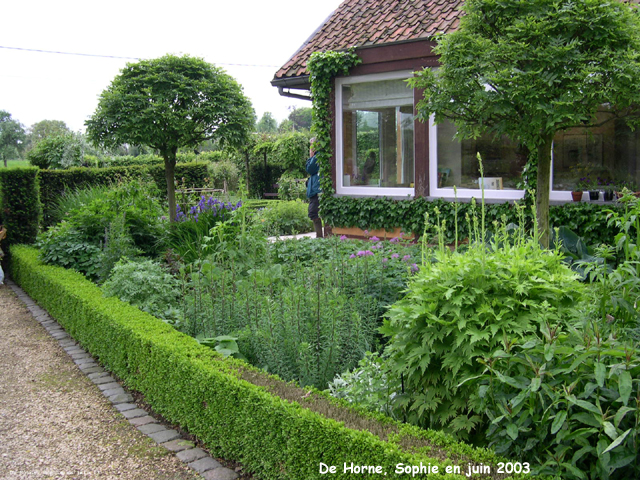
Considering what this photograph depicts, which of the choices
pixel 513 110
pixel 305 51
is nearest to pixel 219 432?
pixel 513 110

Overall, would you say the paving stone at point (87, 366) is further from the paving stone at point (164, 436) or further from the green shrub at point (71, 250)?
the green shrub at point (71, 250)

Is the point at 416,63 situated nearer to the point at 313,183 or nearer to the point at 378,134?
the point at 378,134

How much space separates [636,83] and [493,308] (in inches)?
130

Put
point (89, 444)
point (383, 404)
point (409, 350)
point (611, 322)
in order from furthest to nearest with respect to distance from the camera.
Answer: point (89, 444)
point (383, 404)
point (409, 350)
point (611, 322)

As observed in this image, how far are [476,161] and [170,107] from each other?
507cm

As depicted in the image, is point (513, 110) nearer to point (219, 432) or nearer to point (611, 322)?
point (611, 322)

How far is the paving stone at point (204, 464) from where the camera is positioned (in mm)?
3334

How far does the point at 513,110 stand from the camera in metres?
5.07

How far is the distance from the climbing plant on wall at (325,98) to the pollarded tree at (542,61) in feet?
12.5

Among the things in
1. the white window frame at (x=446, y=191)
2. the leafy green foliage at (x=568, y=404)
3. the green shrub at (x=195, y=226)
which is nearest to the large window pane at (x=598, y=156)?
the white window frame at (x=446, y=191)

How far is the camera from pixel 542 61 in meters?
4.82

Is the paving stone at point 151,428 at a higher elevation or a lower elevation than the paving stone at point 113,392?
lower

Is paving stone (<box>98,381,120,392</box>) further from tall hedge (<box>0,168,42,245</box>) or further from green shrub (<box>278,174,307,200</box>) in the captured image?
green shrub (<box>278,174,307,200</box>)

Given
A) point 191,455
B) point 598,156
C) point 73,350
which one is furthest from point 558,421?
point 598,156
